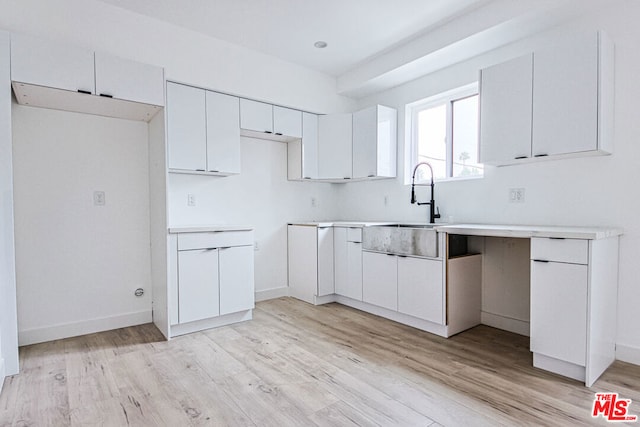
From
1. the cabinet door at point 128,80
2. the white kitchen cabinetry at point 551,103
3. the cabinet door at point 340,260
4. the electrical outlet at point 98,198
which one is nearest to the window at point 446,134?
the white kitchen cabinetry at point 551,103

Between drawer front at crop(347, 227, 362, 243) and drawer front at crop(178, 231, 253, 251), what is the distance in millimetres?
1018

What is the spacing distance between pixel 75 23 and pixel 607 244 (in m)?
4.02

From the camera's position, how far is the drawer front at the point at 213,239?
2.84m

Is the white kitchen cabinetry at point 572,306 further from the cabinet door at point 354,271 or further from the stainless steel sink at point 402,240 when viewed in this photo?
the cabinet door at point 354,271

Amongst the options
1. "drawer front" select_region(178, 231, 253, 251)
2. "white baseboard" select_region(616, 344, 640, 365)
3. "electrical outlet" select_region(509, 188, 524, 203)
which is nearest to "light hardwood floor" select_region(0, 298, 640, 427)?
"white baseboard" select_region(616, 344, 640, 365)

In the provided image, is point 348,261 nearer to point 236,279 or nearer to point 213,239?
point 236,279

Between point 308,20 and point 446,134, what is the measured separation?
1.72m

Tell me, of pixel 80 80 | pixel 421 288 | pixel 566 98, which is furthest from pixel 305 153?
pixel 566 98

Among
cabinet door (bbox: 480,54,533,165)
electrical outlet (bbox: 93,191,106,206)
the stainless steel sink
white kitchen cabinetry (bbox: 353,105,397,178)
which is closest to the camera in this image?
cabinet door (bbox: 480,54,533,165)

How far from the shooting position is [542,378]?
80.7 inches

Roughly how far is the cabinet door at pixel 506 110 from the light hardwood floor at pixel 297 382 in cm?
146

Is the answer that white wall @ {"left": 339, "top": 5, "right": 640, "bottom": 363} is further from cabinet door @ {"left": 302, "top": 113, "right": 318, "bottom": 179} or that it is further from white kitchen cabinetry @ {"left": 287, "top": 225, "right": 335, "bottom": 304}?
cabinet door @ {"left": 302, "top": 113, "right": 318, "bottom": 179}

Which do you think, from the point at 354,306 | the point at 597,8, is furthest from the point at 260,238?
the point at 597,8

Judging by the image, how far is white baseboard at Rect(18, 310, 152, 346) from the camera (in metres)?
2.65
